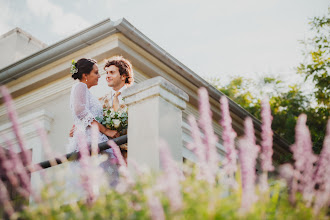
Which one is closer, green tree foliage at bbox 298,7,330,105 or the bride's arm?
the bride's arm

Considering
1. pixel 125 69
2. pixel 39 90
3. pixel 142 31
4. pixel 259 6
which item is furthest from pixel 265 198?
pixel 259 6

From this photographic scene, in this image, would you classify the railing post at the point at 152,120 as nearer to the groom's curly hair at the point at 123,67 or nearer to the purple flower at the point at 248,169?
the purple flower at the point at 248,169

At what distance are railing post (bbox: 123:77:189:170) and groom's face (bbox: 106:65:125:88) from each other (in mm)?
1849

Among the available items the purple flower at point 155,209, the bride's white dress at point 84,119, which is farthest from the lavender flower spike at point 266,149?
the bride's white dress at point 84,119

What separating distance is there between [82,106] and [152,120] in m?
1.58

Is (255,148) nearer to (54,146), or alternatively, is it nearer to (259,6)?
(54,146)

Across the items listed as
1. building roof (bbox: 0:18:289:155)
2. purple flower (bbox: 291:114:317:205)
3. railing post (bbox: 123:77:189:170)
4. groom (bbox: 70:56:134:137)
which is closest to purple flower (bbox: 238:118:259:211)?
purple flower (bbox: 291:114:317:205)

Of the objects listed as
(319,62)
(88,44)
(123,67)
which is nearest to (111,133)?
(123,67)

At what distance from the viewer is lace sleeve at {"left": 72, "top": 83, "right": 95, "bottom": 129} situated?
4442 mm

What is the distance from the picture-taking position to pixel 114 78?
17.4 feet

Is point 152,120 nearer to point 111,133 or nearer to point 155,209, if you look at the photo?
point 111,133

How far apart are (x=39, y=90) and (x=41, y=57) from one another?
96 cm

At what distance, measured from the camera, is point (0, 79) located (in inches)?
303

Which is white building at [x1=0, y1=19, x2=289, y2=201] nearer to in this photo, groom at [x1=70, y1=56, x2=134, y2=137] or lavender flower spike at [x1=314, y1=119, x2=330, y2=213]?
groom at [x1=70, y1=56, x2=134, y2=137]
